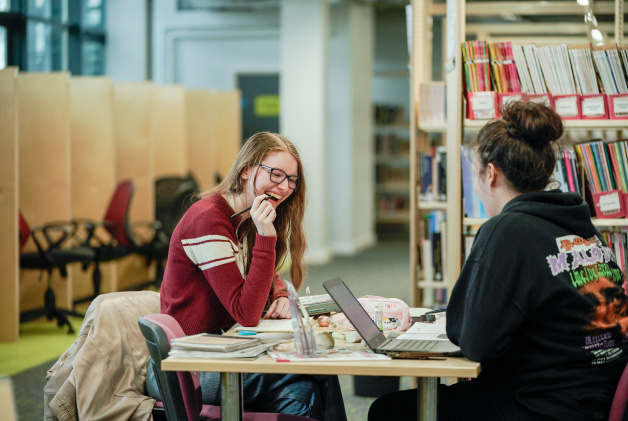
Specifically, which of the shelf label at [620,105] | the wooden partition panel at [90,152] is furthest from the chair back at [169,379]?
the wooden partition panel at [90,152]

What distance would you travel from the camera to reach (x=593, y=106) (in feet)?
9.89

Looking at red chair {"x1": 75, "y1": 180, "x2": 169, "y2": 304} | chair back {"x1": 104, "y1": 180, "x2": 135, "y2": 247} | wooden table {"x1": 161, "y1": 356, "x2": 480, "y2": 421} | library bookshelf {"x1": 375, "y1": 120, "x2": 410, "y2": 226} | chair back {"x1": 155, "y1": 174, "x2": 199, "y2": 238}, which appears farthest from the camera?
library bookshelf {"x1": 375, "y1": 120, "x2": 410, "y2": 226}

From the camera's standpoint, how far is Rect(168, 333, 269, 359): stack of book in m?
1.78

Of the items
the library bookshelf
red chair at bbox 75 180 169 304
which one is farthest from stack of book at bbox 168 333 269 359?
the library bookshelf

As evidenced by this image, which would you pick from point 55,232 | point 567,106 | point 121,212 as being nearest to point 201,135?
point 121,212

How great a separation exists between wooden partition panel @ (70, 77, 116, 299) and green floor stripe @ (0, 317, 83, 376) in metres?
0.83

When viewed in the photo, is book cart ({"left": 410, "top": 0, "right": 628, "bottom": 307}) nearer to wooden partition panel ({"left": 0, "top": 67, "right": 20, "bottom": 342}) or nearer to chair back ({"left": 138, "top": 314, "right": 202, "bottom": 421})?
chair back ({"left": 138, "top": 314, "right": 202, "bottom": 421})

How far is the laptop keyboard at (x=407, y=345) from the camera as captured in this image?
1.83 m

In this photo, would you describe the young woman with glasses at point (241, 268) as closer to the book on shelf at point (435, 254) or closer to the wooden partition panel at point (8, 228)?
the book on shelf at point (435, 254)

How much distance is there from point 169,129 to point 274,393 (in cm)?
576

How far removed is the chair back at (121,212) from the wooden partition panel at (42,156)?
497 mm

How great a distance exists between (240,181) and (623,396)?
1216 mm

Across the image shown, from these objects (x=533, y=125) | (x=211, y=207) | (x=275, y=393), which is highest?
(x=533, y=125)

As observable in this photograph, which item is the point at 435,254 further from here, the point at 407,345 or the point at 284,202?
the point at 407,345
